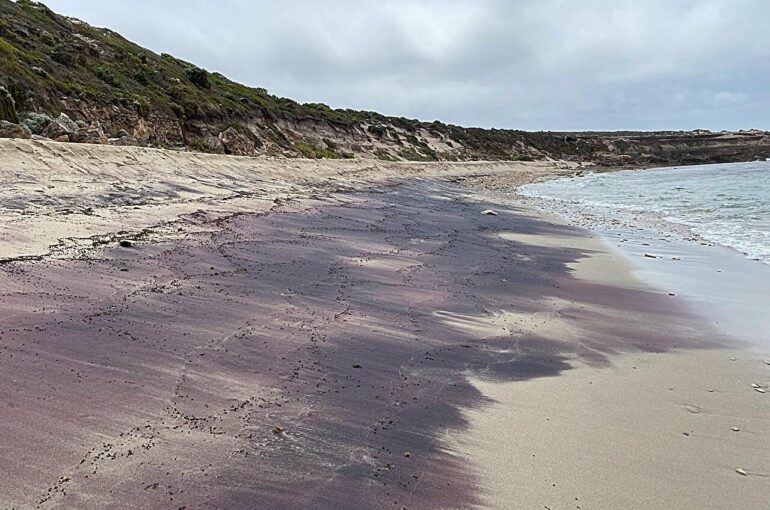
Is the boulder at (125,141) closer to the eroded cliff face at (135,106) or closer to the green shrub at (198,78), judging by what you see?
the eroded cliff face at (135,106)

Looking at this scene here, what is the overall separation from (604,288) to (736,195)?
21.1 m

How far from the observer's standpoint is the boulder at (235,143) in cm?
2486

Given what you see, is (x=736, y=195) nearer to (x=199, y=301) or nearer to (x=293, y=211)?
(x=293, y=211)

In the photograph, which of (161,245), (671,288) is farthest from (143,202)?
(671,288)

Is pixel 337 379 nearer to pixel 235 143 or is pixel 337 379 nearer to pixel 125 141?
pixel 125 141

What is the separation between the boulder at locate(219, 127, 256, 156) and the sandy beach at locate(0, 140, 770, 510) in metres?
15.5

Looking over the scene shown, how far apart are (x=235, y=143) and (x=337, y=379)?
23127 millimetres

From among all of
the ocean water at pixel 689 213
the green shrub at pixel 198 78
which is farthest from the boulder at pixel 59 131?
the green shrub at pixel 198 78

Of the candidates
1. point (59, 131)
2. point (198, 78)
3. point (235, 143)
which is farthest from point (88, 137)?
point (198, 78)

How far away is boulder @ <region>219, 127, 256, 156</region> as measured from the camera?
979 inches

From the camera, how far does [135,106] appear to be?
22.6 m

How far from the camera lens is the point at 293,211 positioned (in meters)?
13.3

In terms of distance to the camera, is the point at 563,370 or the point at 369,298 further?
the point at 369,298

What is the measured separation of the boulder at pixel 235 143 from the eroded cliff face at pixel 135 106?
0.06 metres
